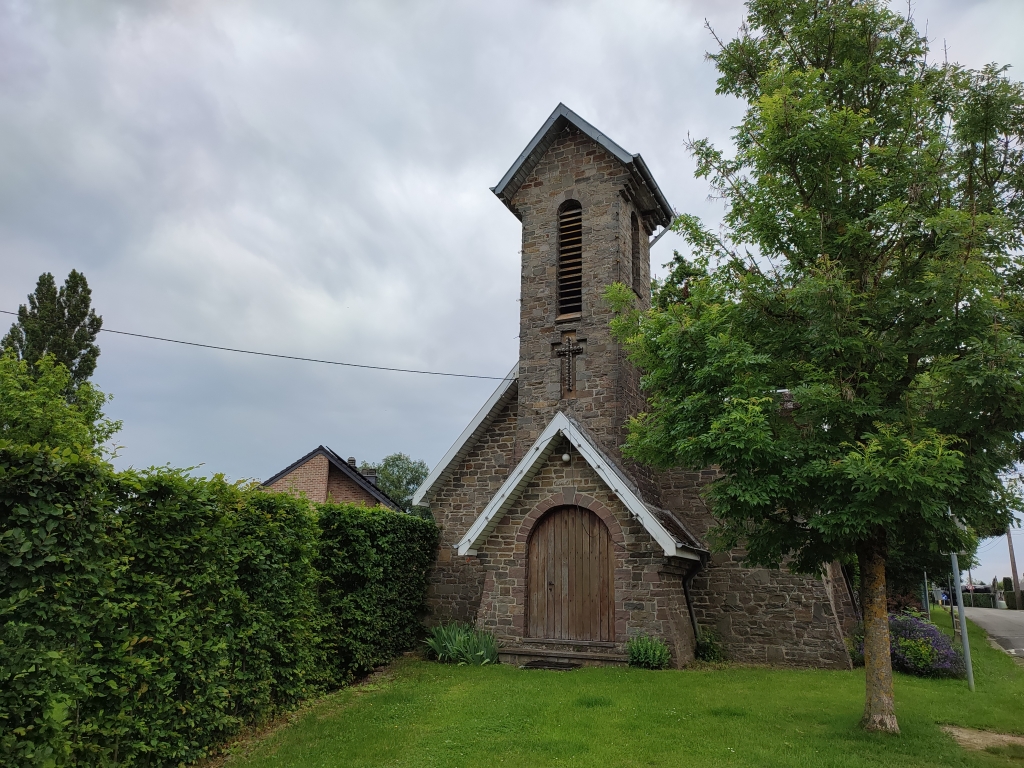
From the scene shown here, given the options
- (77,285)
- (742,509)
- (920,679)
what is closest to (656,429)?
(742,509)

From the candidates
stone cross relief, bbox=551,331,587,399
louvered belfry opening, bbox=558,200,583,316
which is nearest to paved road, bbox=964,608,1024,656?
stone cross relief, bbox=551,331,587,399

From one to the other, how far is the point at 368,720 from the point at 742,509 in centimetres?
556

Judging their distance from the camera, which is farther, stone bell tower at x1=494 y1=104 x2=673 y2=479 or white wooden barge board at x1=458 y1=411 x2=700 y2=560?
stone bell tower at x1=494 y1=104 x2=673 y2=479

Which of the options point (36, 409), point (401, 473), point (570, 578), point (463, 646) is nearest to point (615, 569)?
point (570, 578)

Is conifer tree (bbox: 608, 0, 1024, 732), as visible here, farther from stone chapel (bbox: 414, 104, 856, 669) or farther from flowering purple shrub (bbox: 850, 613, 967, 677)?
flowering purple shrub (bbox: 850, 613, 967, 677)

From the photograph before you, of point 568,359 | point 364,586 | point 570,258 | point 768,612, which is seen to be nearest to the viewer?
point 364,586

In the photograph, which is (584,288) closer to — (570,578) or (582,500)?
(582,500)

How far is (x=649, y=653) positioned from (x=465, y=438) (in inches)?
260

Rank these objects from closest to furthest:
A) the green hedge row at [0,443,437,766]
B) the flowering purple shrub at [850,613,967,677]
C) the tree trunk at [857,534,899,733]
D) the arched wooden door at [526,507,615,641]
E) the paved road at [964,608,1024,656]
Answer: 1. the green hedge row at [0,443,437,766]
2. the tree trunk at [857,534,899,733]
3. the flowering purple shrub at [850,613,967,677]
4. the arched wooden door at [526,507,615,641]
5. the paved road at [964,608,1024,656]

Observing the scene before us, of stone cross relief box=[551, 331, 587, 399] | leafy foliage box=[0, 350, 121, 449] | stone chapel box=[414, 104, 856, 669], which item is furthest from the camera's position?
stone cross relief box=[551, 331, 587, 399]

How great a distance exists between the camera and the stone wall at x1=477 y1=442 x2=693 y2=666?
12.7 metres

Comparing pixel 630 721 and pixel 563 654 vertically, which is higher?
pixel 563 654

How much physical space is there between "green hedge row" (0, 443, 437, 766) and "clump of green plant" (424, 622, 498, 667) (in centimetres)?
345

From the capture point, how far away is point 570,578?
13.6 metres
